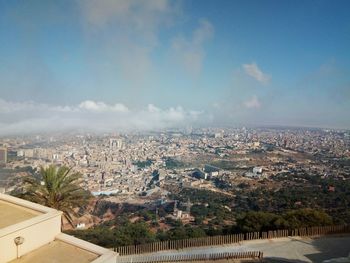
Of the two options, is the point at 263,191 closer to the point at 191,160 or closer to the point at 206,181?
the point at 206,181

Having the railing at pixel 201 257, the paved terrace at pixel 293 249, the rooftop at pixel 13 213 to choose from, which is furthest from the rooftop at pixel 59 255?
the paved terrace at pixel 293 249

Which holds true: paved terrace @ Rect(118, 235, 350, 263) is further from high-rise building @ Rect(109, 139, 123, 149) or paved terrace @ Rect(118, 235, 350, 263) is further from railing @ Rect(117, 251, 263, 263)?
high-rise building @ Rect(109, 139, 123, 149)

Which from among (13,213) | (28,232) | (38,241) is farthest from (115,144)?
(28,232)

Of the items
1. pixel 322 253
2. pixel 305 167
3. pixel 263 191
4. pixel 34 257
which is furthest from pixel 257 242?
pixel 305 167

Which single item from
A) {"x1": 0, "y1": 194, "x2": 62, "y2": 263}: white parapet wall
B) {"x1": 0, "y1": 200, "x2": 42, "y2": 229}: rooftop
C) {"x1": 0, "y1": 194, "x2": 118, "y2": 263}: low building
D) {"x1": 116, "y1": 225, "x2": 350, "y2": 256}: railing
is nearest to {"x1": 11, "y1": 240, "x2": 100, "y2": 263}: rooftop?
{"x1": 0, "y1": 194, "x2": 118, "y2": 263}: low building

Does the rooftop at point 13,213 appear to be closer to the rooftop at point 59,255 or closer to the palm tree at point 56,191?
the rooftop at point 59,255

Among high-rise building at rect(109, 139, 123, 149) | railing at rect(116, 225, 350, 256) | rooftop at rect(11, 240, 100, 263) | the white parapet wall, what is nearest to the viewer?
the white parapet wall

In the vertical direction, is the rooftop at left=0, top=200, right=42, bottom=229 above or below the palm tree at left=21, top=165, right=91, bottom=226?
above

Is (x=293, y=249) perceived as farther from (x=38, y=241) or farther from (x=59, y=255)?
(x=38, y=241)
